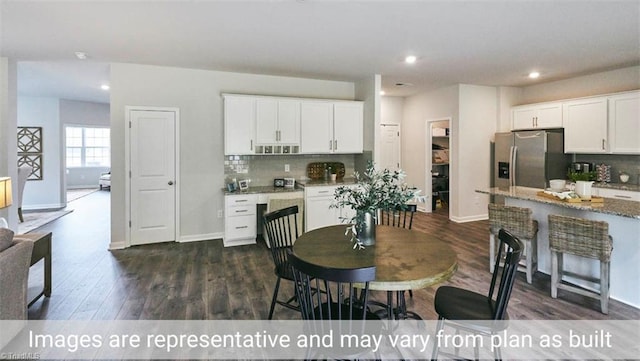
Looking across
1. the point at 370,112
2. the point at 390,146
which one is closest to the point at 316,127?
the point at 370,112

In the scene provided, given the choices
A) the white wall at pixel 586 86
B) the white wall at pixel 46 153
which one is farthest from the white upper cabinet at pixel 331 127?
the white wall at pixel 46 153

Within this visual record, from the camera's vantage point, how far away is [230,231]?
16.1 feet

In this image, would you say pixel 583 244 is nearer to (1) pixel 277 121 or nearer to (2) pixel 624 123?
(2) pixel 624 123

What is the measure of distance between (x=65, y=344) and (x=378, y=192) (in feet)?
8.18

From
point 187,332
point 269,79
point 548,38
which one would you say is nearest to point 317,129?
point 269,79

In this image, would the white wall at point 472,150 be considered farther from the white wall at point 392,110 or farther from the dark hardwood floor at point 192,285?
the white wall at point 392,110

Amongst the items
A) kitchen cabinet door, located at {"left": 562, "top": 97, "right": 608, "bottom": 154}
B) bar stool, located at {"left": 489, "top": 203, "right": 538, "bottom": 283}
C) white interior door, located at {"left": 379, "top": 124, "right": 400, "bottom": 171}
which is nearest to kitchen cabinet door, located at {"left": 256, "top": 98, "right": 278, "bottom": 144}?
bar stool, located at {"left": 489, "top": 203, "right": 538, "bottom": 283}

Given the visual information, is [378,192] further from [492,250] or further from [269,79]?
[269,79]

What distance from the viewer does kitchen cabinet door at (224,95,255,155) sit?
5035mm

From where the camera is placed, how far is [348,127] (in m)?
5.79

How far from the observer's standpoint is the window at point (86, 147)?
12258 mm

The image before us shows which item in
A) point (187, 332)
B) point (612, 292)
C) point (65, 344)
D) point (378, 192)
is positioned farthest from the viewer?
point (612, 292)

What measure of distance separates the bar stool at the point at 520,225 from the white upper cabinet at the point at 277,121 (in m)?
3.08

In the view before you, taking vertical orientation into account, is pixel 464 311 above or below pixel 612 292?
above
